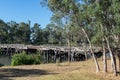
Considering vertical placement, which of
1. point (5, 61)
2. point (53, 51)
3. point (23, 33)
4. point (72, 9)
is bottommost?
point (5, 61)

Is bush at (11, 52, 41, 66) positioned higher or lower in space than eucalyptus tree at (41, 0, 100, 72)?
lower

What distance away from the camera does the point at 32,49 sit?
72688 millimetres

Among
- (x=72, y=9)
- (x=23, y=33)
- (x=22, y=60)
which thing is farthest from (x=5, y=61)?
(x=72, y=9)

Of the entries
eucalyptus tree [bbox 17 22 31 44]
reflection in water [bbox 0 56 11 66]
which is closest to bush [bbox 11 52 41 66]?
reflection in water [bbox 0 56 11 66]

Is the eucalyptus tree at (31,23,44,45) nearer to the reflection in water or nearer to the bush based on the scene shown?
the reflection in water

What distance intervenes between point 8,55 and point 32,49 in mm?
7874

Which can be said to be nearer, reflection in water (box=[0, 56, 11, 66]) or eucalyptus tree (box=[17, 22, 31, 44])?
reflection in water (box=[0, 56, 11, 66])

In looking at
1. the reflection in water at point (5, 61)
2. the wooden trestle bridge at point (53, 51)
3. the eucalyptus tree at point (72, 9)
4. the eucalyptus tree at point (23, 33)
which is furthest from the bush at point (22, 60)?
the eucalyptus tree at point (23, 33)

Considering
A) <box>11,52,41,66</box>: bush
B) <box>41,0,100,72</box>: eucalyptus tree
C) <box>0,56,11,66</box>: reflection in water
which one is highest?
<box>41,0,100,72</box>: eucalyptus tree

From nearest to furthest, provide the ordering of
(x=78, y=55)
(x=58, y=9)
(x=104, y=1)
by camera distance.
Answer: (x=104, y=1) → (x=58, y=9) → (x=78, y=55)

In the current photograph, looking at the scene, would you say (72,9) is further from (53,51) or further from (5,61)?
(53,51)

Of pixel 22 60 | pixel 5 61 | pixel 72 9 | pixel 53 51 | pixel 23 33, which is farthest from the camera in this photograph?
pixel 23 33

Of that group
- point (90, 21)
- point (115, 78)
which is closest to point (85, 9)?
point (90, 21)

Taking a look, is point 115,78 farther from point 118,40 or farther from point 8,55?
point 8,55
